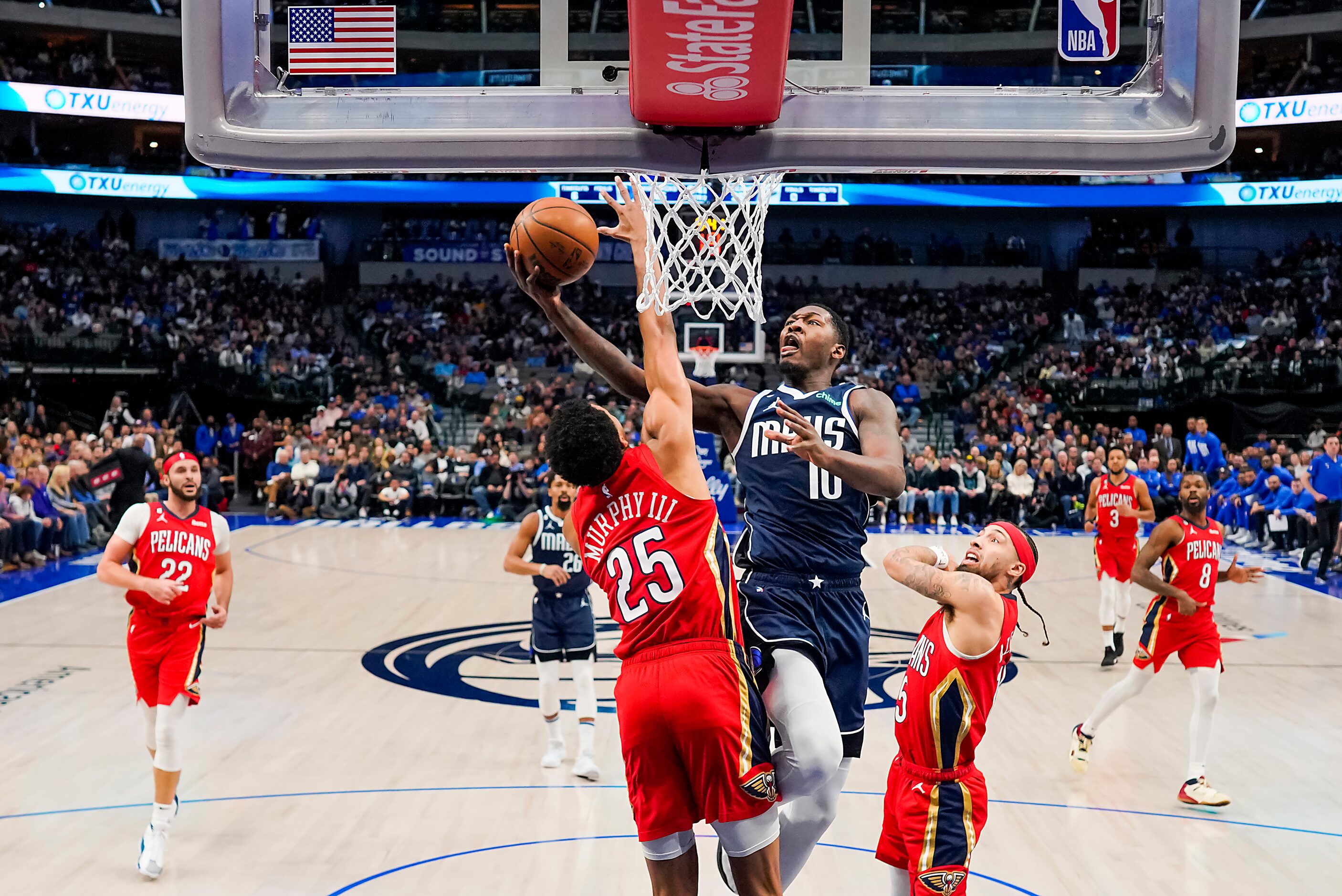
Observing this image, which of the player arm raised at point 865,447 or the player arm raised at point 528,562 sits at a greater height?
the player arm raised at point 865,447

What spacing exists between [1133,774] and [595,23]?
192 inches

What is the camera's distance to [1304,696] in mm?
8148

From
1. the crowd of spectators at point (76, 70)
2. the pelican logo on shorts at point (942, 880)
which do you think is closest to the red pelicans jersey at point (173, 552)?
the pelican logo on shorts at point (942, 880)

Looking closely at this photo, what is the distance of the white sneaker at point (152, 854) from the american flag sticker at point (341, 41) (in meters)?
3.23

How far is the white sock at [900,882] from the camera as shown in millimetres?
3783

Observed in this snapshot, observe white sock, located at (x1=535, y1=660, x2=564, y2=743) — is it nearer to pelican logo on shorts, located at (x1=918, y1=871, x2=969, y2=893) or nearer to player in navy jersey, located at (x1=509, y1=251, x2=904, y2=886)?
player in navy jersey, located at (x1=509, y1=251, x2=904, y2=886)

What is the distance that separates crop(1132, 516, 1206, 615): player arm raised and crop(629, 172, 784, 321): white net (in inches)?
110

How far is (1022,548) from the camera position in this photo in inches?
152

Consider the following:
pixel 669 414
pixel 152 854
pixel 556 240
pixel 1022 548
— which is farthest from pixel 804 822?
pixel 152 854

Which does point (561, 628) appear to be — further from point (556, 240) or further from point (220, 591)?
point (556, 240)

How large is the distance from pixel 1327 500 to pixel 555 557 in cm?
1044

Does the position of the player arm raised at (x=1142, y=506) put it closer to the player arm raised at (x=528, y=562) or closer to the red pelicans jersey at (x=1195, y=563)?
the red pelicans jersey at (x=1195, y=563)

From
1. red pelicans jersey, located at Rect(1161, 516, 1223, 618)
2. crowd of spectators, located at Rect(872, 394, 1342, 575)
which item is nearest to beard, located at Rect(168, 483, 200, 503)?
red pelicans jersey, located at Rect(1161, 516, 1223, 618)

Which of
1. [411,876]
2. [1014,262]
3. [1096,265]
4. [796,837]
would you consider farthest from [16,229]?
[796,837]
